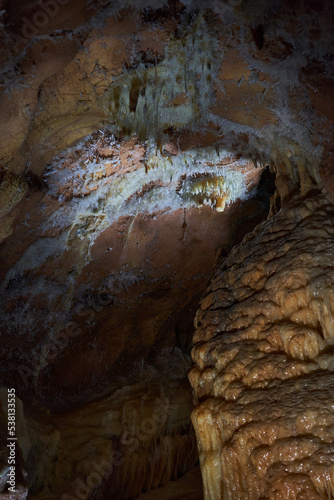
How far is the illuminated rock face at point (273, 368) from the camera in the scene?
9.67 feet

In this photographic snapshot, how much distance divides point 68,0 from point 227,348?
140 inches

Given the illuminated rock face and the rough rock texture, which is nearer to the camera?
the illuminated rock face

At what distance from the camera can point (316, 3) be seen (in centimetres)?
347

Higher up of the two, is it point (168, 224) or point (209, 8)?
point (209, 8)

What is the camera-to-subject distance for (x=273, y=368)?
11.7 feet

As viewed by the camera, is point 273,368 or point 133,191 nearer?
point 273,368

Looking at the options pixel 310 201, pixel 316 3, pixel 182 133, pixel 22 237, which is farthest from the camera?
pixel 22 237

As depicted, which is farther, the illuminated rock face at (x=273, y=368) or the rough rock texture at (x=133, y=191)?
the rough rock texture at (x=133, y=191)

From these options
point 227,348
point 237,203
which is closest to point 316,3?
point 227,348

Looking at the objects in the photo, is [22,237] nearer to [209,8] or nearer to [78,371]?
[78,371]

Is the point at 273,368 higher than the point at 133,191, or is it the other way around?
the point at 133,191

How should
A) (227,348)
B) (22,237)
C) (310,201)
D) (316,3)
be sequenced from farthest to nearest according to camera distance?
1. (22,237)
2. (310,201)
3. (227,348)
4. (316,3)

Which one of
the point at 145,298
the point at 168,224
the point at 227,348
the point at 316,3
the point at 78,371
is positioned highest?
the point at 316,3

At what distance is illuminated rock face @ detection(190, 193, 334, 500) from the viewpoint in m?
→ 2.95
